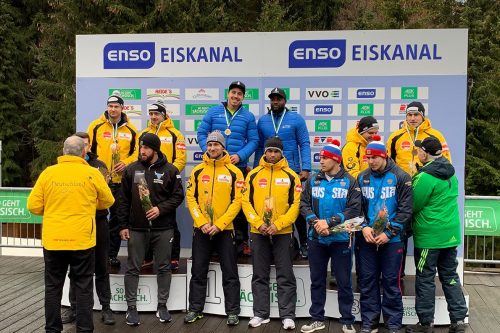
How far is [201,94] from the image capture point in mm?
6660

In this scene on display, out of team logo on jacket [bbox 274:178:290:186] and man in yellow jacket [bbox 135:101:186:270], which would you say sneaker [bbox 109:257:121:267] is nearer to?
man in yellow jacket [bbox 135:101:186:270]

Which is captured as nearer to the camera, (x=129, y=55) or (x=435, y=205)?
(x=435, y=205)

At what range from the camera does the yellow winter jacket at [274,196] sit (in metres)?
5.11

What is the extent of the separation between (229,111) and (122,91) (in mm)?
1610

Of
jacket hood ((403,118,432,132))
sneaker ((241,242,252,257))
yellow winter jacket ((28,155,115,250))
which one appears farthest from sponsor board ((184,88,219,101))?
yellow winter jacket ((28,155,115,250))

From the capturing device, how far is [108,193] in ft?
15.2

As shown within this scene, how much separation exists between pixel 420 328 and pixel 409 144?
1821 millimetres

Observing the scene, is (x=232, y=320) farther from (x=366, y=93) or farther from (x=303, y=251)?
(x=366, y=93)

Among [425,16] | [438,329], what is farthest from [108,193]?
[425,16]

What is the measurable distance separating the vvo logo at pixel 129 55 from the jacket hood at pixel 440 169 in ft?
11.6

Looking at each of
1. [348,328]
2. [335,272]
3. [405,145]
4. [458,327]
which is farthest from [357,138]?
[458,327]

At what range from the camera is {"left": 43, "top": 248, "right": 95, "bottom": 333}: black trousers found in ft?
14.8

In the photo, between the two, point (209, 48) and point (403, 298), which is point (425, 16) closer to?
point (209, 48)

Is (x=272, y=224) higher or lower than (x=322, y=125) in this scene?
lower
